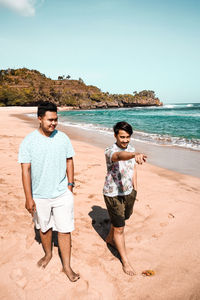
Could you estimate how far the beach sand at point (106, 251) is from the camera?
2.26 meters

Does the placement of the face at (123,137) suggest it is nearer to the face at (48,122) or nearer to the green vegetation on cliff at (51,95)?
the face at (48,122)

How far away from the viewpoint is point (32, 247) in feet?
9.66

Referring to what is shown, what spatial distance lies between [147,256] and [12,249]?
1.94 meters

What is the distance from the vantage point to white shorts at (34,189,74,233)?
2.25 meters

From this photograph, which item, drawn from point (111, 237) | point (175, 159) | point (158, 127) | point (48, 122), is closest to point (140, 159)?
point (48, 122)

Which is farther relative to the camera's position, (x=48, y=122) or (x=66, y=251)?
(x=66, y=251)

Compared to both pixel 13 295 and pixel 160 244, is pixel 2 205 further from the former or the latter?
pixel 160 244

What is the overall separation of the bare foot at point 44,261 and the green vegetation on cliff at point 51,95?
6471 cm

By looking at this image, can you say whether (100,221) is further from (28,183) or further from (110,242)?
(28,183)

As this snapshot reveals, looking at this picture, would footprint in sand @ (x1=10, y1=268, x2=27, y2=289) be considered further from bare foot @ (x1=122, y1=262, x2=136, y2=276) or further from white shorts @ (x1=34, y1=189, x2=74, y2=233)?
bare foot @ (x1=122, y1=262, x2=136, y2=276)

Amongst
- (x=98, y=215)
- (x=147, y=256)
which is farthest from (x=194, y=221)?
(x=98, y=215)

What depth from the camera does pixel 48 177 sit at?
219 centimetres

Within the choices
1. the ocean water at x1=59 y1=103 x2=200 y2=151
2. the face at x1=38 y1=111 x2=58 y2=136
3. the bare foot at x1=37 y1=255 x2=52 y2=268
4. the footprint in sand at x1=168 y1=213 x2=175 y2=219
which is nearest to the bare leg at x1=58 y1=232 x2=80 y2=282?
the bare foot at x1=37 y1=255 x2=52 y2=268

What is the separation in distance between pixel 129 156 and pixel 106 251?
1657 millimetres
